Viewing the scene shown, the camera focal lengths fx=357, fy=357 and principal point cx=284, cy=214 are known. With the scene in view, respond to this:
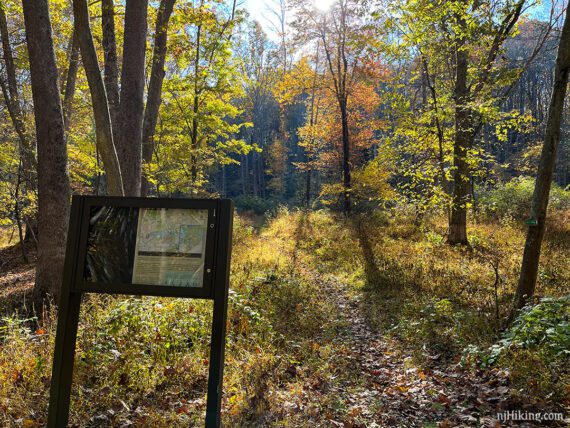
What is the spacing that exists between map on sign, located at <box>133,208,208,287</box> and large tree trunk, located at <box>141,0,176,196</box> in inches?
308

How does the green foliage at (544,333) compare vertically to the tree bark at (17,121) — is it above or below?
below

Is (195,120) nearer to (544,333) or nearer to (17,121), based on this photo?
(17,121)

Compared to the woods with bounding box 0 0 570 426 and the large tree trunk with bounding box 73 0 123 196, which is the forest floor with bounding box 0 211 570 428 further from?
the large tree trunk with bounding box 73 0 123 196

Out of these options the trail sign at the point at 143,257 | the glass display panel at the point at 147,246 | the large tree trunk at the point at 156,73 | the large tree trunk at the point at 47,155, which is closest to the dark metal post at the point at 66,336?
the trail sign at the point at 143,257

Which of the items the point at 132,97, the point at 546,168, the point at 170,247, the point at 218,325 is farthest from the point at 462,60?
the point at 218,325

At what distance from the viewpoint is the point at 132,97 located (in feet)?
24.2

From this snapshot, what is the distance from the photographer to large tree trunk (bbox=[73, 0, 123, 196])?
5.59m

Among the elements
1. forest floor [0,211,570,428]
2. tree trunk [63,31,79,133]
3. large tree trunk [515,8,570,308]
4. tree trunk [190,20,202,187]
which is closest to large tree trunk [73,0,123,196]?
forest floor [0,211,570,428]

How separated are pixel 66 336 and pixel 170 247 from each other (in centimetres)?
107

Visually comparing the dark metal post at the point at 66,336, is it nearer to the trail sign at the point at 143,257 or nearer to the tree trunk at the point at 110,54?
the trail sign at the point at 143,257

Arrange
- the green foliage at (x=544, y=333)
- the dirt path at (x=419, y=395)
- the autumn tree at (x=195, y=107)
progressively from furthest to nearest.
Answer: the autumn tree at (x=195, y=107) → the green foliage at (x=544, y=333) → the dirt path at (x=419, y=395)

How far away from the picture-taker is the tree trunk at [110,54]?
6.56m

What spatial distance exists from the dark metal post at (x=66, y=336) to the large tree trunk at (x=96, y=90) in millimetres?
3546

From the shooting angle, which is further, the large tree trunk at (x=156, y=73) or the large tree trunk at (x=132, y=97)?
the large tree trunk at (x=156, y=73)
